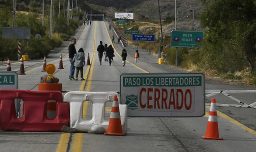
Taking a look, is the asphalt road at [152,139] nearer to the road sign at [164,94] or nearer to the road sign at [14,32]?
the road sign at [164,94]

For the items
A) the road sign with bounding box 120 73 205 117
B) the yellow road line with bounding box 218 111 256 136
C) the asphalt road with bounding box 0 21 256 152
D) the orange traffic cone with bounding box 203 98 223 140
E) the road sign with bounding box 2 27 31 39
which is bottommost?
the yellow road line with bounding box 218 111 256 136

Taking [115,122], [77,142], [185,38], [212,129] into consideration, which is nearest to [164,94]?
[115,122]

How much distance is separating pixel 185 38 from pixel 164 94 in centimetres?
3857

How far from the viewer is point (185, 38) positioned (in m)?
50.6

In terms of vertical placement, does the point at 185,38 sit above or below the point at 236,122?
above

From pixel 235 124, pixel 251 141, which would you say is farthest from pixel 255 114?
pixel 251 141

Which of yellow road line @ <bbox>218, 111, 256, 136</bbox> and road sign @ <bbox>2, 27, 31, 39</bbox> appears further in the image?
road sign @ <bbox>2, 27, 31, 39</bbox>

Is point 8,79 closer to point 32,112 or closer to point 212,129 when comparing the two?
point 32,112

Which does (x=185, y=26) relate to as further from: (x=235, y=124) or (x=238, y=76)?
(x=235, y=124)

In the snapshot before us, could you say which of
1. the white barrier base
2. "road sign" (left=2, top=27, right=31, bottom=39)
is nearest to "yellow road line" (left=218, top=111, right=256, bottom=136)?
the white barrier base

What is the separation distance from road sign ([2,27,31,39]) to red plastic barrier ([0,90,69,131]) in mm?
52943

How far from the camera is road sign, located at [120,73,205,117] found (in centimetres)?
1238

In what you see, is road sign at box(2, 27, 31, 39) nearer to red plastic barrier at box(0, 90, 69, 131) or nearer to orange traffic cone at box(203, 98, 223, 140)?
red plastic barrier at box(0, 90, 69, 131)

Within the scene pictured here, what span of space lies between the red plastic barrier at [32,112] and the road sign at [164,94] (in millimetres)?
1342
